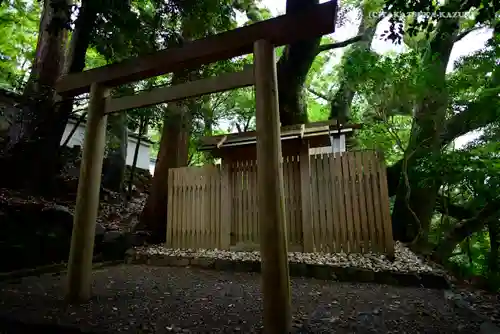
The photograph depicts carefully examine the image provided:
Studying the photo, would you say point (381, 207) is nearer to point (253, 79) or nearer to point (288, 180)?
point (288, 180)

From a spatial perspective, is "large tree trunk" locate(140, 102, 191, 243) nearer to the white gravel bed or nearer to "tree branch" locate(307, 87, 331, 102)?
the white gravel bed

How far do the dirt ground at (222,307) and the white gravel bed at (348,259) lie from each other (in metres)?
0.42

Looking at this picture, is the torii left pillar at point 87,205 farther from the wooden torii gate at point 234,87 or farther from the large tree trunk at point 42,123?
the large tree trunk at point 42,123

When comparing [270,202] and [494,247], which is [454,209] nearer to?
[494,247]

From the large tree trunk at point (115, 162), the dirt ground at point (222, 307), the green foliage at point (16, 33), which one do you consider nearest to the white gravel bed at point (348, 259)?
the dirt ground at point (222, 307)

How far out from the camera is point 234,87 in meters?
2.93

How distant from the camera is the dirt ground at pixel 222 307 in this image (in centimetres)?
257

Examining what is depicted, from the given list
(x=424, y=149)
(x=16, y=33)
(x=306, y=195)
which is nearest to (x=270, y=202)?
(x=306, y=195)

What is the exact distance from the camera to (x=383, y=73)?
5172mm

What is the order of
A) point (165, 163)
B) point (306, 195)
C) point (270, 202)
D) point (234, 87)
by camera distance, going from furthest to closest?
point (165, 163) → point (306, 195) → point (234, 87) → point (270, 202)

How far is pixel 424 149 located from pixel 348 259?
10.7 ft

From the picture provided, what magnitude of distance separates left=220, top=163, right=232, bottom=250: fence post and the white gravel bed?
222 millimetres

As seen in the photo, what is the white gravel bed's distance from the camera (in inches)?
174

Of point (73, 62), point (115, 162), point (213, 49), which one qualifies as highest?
point (73, 62)
